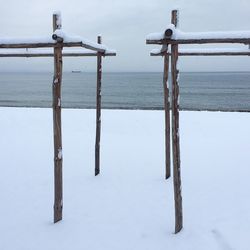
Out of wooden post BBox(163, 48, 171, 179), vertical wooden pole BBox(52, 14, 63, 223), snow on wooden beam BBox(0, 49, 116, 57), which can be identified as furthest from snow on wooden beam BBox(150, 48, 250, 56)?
vertical wooden pole BBox(52, 14, 63, 223)

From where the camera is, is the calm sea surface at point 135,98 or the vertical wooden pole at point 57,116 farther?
the calm sea surface at point 135,98

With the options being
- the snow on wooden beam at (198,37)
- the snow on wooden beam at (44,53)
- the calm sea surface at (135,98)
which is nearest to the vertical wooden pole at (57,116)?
the snow on wooden beam at (198,37)

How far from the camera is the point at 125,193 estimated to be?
7.12 meters

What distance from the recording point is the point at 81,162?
965 cm

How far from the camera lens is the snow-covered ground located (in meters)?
5.20

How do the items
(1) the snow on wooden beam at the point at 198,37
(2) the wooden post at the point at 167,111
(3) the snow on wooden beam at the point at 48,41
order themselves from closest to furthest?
(1) the snow on wooden beam at the point at 198,37 < (3) the snow on wooden beam at the point at 48,41 < (2) the wooden post at the point at 167,111

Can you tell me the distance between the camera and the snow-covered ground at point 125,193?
520cm

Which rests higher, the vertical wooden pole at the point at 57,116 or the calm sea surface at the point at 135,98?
the vertical wooden pole at the point at 57,116

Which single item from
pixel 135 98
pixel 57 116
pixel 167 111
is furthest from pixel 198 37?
pixel 135 98

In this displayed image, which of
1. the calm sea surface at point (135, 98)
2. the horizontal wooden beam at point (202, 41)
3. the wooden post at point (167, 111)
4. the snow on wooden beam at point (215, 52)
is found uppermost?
the snow on wooden beam at point (215, 52)

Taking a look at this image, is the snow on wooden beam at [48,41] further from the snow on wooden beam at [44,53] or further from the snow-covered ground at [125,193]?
the snow-covered ground at [125,193]

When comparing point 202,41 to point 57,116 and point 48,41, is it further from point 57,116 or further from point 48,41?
point 57,116

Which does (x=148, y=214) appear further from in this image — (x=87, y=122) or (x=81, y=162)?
(x=87, y=122)

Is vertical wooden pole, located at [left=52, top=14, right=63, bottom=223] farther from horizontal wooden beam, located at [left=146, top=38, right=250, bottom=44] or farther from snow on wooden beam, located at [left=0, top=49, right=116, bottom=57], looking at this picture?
snow on wooden beam, located at [left=0, top=49, right=116, bottom=57]
